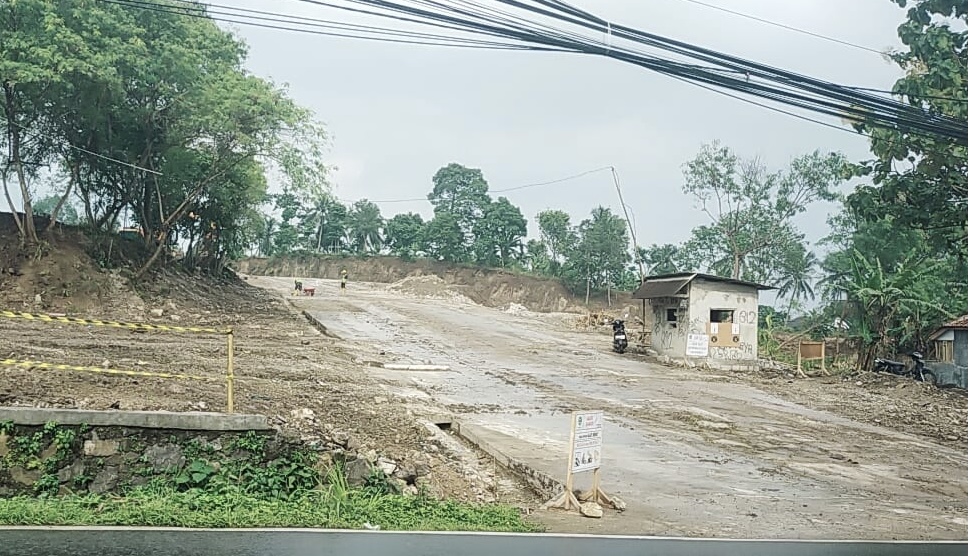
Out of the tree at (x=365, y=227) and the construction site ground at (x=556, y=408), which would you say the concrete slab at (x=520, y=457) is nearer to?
the construction site ground at (x=556, y=408)

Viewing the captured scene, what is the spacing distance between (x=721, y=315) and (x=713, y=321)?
44 centimetres

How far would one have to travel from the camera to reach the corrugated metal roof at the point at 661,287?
2997 centimetres

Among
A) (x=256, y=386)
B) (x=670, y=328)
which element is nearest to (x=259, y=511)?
(x=256, y=386)

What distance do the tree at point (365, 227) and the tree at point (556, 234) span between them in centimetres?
1908

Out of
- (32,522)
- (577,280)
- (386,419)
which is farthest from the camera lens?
(577,280)

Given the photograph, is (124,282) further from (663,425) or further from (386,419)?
(663,425)

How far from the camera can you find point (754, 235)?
2127 inches

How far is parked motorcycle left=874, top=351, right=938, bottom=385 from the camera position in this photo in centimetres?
2878

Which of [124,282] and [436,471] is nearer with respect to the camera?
[436,471]

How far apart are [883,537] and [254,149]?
27.5 m

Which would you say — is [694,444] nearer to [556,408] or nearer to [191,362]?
[556,408]

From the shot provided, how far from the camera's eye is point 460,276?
77.1 m

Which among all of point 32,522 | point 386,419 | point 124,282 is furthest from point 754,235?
point 32,522

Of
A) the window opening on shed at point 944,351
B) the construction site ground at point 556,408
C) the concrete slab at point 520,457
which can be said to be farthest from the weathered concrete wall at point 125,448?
the window opening on shed at point 944,351
